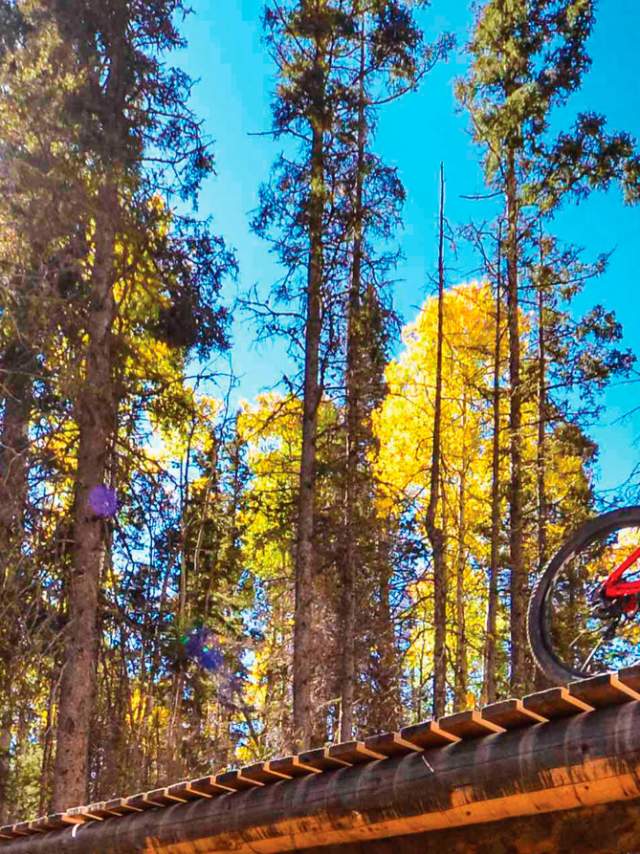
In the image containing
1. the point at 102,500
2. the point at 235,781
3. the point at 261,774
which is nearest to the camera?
the point at 261,774

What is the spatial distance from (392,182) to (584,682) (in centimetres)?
1381

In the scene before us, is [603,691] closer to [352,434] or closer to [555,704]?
[555,704]

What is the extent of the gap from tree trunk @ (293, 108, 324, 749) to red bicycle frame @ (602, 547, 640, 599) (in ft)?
20.6

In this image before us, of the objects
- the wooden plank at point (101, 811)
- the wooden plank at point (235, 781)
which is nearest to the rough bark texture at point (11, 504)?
the wooden plank at point (101, 811)

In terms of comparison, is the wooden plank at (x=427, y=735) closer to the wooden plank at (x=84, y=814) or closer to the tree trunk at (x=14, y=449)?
the wooden plank at (x=84, y=814)

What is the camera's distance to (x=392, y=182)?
16203 millimetres

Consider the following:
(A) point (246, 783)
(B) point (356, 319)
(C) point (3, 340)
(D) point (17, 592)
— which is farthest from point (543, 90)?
(A) point (246, 783)

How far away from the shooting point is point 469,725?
3.71 m

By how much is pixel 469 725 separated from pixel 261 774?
125 cm

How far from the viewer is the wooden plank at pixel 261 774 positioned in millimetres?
4434

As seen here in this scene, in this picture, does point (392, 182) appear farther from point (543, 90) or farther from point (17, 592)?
point (17, 592)

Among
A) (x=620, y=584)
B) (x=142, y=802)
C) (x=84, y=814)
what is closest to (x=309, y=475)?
(x=620, y=584)

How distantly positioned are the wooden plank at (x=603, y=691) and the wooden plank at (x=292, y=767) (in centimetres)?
148

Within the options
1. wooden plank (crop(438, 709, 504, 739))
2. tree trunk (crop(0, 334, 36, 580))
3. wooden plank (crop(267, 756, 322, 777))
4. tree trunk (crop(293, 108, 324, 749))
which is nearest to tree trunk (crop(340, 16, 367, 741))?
tree trunk (crop(293, 108, 324, 749))
